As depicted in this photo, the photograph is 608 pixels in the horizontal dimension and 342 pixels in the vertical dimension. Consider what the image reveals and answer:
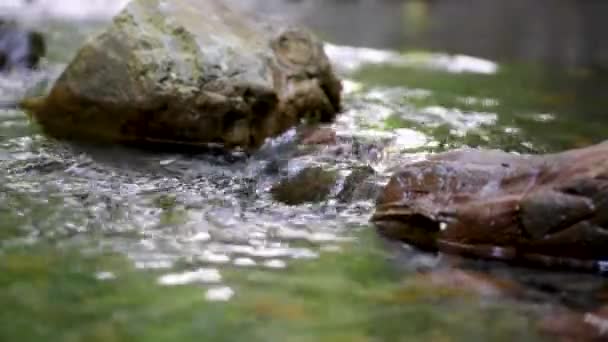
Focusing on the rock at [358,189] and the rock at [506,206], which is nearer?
the rock at [506,206]

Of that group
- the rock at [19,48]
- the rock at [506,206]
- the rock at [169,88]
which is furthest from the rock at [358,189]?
the rock at [19,48]

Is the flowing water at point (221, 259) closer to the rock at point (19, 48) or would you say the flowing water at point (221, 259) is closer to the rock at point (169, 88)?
the rock at point (169, 88)

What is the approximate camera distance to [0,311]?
11.0ft

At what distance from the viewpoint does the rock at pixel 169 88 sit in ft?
21.5

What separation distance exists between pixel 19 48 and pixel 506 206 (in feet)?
25.6

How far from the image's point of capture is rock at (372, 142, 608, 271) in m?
4.20

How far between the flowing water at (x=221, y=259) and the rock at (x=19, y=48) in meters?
2.91

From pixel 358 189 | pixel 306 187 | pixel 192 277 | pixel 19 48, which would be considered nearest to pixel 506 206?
pixel 358 189

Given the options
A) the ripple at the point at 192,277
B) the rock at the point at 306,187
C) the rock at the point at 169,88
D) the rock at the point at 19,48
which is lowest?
the ripple at the point at 192,277

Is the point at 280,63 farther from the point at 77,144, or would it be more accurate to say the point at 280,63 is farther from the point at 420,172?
the point at 420,172

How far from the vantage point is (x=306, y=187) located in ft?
17.9

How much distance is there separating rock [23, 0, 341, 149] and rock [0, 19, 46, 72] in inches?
112

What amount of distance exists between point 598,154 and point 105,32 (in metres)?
4.39

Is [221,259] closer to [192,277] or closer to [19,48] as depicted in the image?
[192,277]
